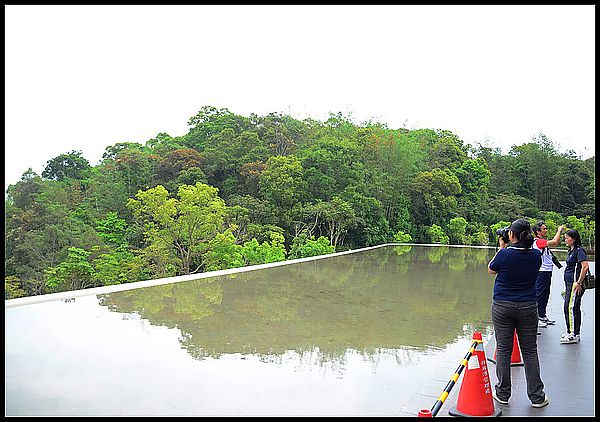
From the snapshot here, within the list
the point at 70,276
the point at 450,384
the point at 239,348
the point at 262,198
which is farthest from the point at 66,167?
the point at 450,384

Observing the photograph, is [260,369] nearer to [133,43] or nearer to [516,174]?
[133,43]

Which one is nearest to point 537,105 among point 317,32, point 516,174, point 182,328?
point 516,174

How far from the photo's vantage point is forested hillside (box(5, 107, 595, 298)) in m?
12.1

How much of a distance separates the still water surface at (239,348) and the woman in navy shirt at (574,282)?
0.85 metres

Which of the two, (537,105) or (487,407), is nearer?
(487,407)

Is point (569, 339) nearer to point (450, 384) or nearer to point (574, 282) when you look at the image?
point (574, 282)

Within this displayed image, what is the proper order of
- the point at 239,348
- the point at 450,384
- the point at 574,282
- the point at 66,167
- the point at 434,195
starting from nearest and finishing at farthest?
1. the point at 450,384
2. the point at 574,282
3. the point at 239,348
4. the point at 66,167
5. the point at 434,195

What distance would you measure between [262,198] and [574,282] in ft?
43.7

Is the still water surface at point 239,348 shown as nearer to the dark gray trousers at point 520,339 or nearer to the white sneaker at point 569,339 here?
the dark gray trousers at point 520,339

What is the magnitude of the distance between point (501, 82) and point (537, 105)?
10.8 ft

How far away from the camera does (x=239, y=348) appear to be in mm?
4465

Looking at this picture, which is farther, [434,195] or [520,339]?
[434,195]

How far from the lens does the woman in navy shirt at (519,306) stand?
2885mm

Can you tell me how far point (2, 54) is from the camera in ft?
8.84
